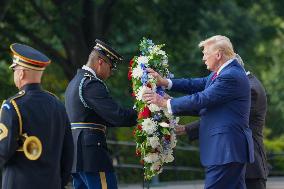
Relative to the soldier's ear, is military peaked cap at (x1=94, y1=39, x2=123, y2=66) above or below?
above

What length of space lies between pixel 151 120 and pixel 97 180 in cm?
76

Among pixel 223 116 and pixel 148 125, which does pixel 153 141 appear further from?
pixel 223 116

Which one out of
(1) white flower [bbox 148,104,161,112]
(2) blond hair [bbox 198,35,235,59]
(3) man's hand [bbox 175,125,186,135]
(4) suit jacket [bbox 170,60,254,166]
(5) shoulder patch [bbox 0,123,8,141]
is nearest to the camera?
(5) shoulder patch [bbox 0,123,8,141]

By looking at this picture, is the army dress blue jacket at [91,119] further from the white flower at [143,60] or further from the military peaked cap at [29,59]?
the military peaked cap at [29,59]

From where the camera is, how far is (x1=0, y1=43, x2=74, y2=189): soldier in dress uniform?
5930 mm

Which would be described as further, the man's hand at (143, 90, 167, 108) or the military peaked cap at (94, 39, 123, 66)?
the military peaked cap at (94, 39, 123, 66)

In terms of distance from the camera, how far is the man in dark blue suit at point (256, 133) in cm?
768

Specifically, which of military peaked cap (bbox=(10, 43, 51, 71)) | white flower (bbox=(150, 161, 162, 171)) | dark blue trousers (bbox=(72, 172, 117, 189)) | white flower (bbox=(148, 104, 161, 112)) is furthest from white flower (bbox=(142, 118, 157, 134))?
military peaked cap (bbox=(10, 43, 51, 71))

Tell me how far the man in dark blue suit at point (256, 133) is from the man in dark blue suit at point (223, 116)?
19.8 inches

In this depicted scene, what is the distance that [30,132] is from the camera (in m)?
5.97

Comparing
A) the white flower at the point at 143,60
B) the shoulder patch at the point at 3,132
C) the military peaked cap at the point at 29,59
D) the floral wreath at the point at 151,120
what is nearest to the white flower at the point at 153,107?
the floral wreath at the point at 151,120

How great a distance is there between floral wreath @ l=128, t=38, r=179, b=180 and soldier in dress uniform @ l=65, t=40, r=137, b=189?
8.1 inches

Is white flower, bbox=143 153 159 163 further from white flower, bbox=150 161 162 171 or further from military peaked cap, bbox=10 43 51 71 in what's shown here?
military peaked cap, bbox=10 43 51 71

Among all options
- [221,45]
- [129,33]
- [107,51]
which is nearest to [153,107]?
[107,51]
